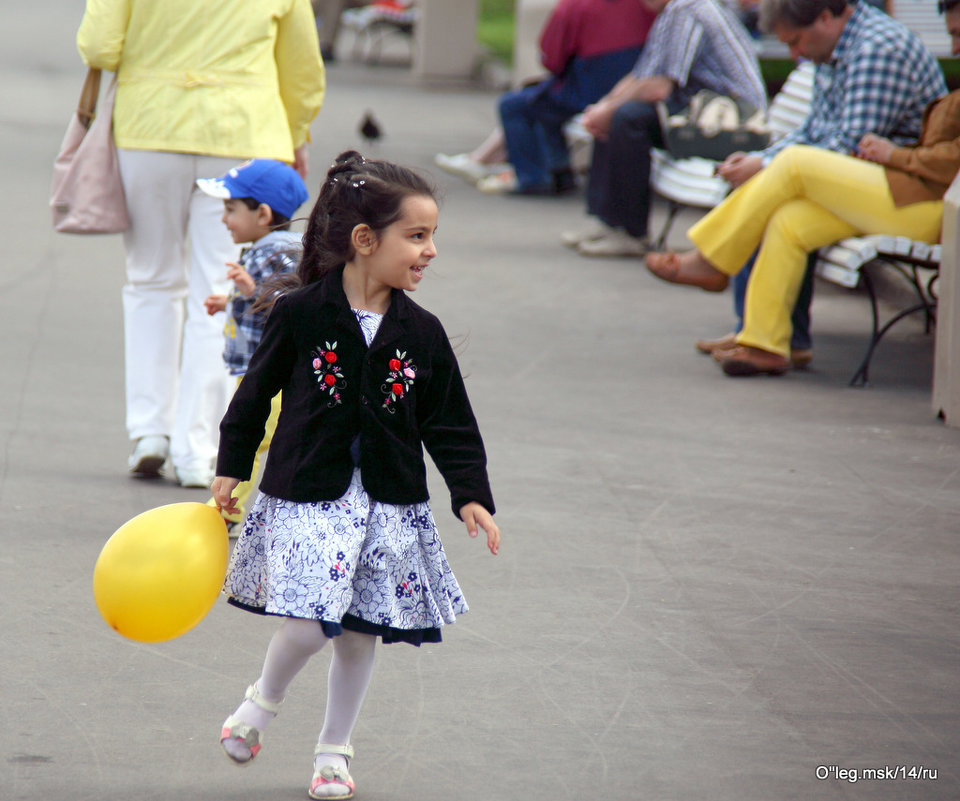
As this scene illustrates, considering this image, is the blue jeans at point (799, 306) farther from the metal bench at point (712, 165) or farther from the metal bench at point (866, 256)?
the metal bench at point (712, 165)

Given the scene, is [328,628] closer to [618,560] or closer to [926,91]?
[618,560]

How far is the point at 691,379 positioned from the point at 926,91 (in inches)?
70.9

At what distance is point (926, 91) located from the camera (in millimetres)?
6766

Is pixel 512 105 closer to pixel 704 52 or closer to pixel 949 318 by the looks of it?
pixel 704 52

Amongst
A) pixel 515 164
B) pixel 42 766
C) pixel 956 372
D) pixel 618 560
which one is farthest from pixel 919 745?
pixel 515 164

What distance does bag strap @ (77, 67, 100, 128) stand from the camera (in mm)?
5109

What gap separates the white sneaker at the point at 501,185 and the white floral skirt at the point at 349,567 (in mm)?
10011

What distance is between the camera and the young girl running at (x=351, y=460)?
2.90m

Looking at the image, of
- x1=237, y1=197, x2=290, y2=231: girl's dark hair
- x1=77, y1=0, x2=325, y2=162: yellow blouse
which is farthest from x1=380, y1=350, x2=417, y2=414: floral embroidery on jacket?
x1=77, y1=0, x2=325, y2=162: yellow blouse

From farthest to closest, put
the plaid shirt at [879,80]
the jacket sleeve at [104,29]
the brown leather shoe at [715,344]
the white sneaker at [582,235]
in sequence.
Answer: the white sneaker at [582,235] → the brown leather shoe at [715,344] → the plaid shirt at [879,80] → the jacket sleeve at [104,29]

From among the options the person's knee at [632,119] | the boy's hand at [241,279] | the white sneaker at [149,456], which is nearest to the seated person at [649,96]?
the person's knee at [632,119]

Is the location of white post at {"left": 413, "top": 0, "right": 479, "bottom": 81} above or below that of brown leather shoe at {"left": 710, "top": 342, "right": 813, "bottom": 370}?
below

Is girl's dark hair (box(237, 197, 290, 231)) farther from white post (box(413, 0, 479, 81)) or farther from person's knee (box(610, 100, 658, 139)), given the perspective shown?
white post (box(413, 0, 479, 81))

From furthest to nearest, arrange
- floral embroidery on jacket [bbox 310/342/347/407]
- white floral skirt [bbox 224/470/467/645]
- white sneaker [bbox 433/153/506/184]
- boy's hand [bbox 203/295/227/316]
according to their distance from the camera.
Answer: white sneaker [bbox 433/153/506/184] → boy's hand [bbox 203/295/227/316] → floral embroidery on jacket [bbox 310/342/347/407] → white floral skirt [bbox 224/470/467/645]
